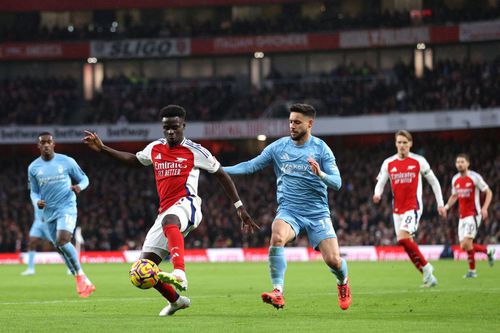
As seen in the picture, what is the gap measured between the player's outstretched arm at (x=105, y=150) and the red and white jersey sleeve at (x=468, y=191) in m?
13.0

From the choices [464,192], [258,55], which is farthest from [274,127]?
[464,192]

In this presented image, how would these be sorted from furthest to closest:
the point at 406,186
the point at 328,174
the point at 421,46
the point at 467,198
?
1. the point at 421,46
2. the point at 467,198
3. the point at 406,186
4. the point at 328,174

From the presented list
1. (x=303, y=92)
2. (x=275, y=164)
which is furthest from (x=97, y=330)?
(x=303, y=92)

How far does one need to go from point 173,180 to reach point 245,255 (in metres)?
26.5

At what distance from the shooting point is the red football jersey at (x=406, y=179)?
62.2 ft

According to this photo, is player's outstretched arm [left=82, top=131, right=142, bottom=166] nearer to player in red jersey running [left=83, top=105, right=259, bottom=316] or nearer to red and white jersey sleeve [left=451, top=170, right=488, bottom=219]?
player in red jersey running [left=83, top=105, right=259, bottom=316]

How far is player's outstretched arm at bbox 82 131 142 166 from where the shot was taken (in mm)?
11719

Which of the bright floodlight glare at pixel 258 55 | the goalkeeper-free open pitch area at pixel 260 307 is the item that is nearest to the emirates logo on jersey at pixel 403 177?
the goalkeeper-free open pitch area at pixel 260 307

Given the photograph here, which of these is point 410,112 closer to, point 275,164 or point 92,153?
point 92,153

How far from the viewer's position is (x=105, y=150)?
11977mm

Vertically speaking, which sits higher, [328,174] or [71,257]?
[328,174]

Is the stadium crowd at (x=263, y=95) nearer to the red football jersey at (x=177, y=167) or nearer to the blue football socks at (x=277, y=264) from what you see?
the blue football socks at (x=277, y=264)

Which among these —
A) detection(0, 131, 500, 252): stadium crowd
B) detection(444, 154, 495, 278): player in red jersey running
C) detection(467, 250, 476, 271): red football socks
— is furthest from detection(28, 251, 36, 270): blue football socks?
detection(0, 131, 500, 252): stadium crowd

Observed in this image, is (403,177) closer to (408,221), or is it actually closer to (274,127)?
(408,221)
